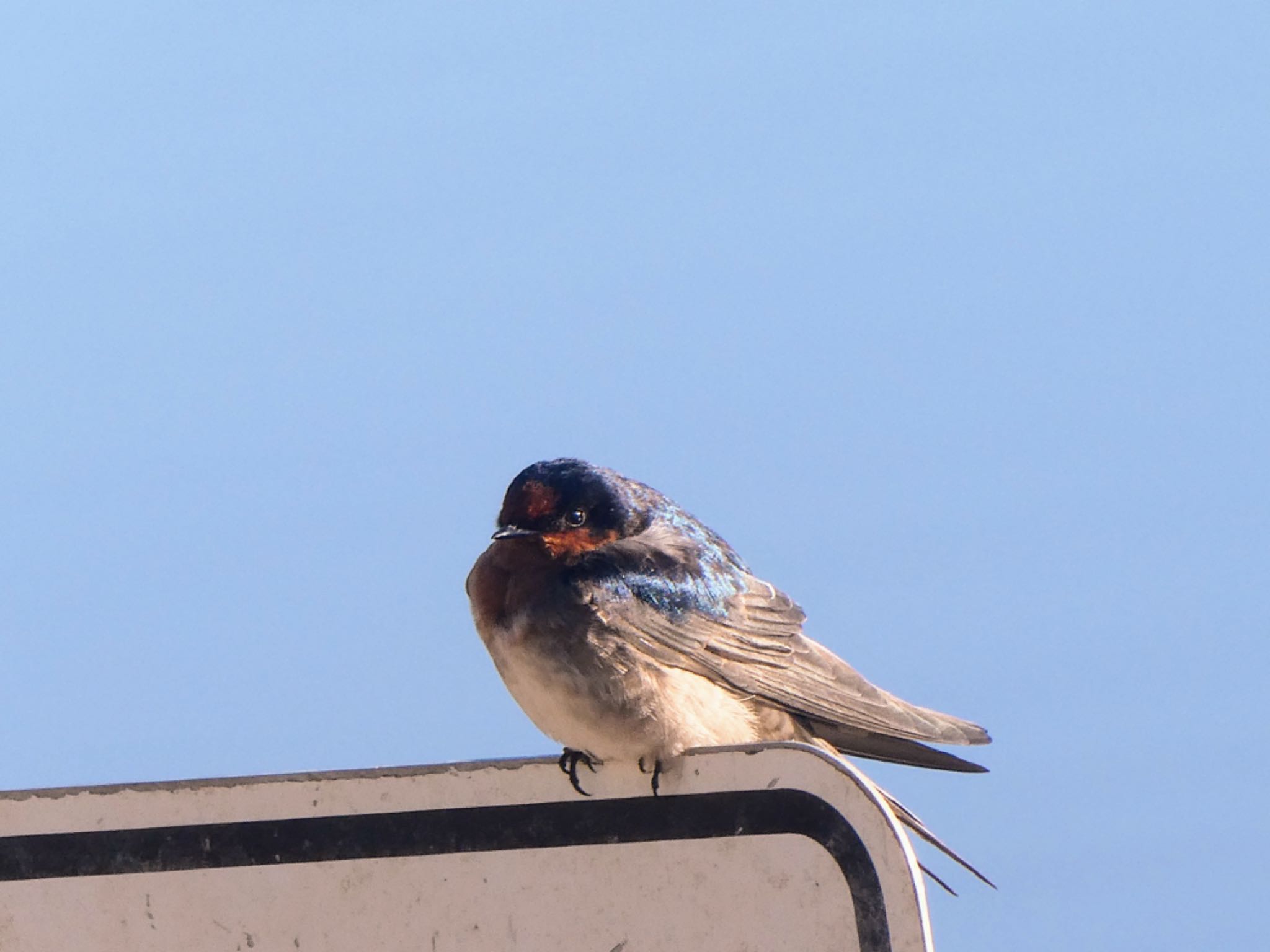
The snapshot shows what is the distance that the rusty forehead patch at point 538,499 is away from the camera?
7.40 ft

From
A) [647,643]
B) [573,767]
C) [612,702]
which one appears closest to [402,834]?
[573,767]

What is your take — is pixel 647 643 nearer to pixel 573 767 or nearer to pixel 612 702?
pixel 612 702

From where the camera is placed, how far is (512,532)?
222 centimetres

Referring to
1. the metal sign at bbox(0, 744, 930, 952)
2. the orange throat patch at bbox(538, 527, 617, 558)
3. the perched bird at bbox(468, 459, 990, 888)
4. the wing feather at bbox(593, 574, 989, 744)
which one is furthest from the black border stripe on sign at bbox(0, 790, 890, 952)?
the orange throat patch at bbox(538, 527, 617, 558)

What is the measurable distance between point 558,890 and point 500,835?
70mm

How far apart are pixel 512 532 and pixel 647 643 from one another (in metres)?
0.26

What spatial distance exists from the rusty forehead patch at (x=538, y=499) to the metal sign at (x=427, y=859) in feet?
2.98

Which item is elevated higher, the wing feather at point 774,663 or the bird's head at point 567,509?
the bird's head at point 567,509

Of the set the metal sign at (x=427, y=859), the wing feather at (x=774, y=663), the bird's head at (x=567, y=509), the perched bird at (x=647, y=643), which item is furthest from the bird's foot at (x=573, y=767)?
the bird's head at (x=567, y=509)

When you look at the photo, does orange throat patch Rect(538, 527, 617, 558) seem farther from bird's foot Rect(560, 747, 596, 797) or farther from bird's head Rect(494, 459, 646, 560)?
bird's foot Rect(560, 747, 596, 797)

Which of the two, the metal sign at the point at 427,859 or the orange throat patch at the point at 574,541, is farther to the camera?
the orange throat patch at the point at 574,541

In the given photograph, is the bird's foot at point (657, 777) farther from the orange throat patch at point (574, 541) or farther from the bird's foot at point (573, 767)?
the orange throat patch at point (574, 541)

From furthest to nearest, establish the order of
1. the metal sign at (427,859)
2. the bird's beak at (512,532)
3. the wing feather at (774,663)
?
the bird's beak at (512,532) → the wing feather at (774,663) → the metal sign at (427,859)

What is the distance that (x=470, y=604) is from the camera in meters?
2.25
